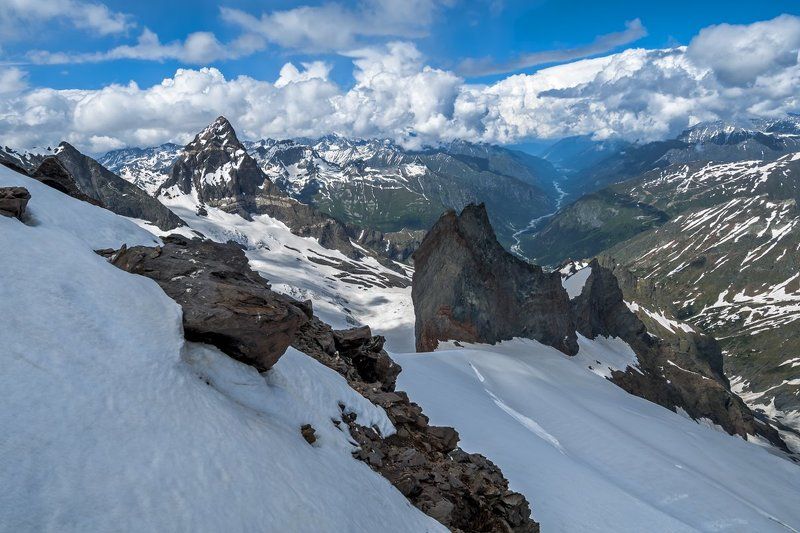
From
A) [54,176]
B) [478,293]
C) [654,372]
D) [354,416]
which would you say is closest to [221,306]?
[354,416]

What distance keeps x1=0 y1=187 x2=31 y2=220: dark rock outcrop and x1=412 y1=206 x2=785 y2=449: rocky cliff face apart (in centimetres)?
6909

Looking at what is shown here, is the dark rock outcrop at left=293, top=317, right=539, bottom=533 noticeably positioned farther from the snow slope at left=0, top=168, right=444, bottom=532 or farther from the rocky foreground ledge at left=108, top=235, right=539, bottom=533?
the snow slope at left=0, top=168, right=444, bottom=532

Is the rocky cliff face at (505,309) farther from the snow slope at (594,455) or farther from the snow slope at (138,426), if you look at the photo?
the snow slope at (138,426)

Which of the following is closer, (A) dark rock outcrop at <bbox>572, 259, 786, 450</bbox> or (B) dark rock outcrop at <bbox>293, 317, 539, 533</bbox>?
(B) dark rock outcrop at <bbox>293, 317, 539, 533</bbox>

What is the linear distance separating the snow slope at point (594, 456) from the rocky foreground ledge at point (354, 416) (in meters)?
5.32

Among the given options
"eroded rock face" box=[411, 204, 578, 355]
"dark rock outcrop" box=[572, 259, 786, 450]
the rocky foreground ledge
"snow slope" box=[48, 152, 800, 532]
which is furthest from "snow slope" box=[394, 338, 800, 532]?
"dark rock outcrop" box=[572, 259, 786, 450]

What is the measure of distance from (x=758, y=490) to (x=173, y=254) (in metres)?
54.5

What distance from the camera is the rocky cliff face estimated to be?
83.8m

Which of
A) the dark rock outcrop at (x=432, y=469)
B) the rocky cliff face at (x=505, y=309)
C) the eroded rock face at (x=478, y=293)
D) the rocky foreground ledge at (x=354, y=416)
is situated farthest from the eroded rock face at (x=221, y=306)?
the rocky cliff face at (x=505, y=309)

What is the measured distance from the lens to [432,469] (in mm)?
18062

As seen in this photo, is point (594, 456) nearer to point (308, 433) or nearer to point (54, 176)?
point (308, 433)

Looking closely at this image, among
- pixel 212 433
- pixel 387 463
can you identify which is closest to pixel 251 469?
pixel 212 433

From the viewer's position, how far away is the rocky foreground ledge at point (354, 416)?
51.0ft

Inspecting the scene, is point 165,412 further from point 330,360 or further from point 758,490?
point 758,490
